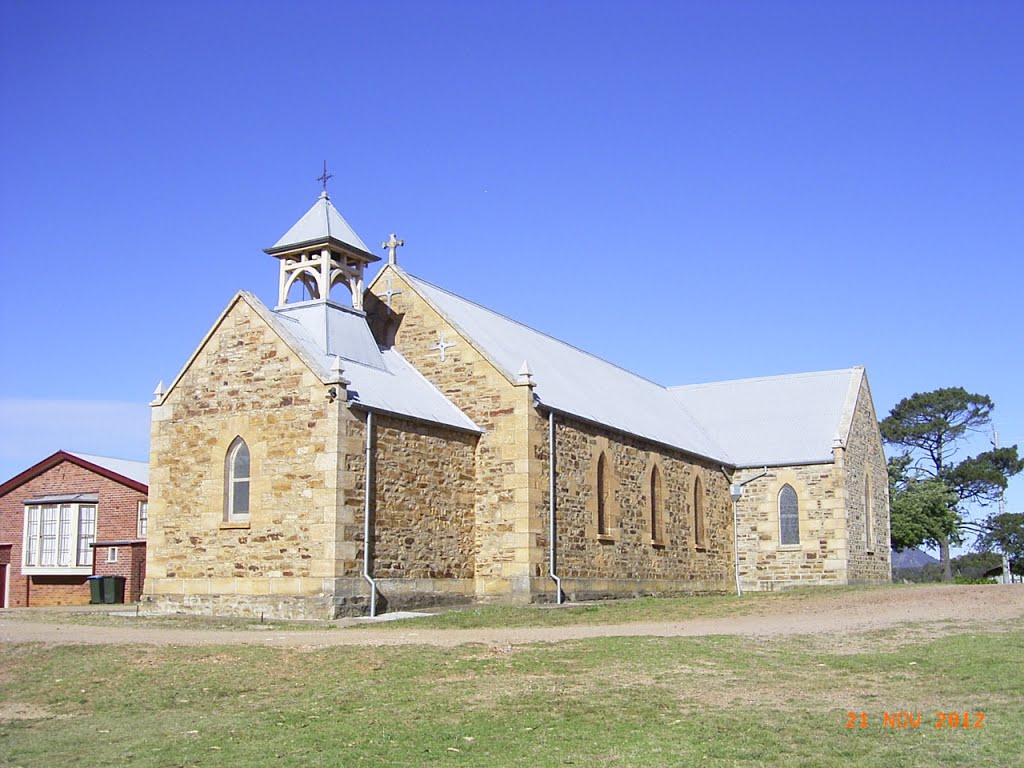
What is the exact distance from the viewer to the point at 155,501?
90.0 feet

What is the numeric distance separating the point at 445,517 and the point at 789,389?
23231 mm

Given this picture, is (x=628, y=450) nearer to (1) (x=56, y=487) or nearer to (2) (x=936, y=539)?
(1) (x=56, y=487)

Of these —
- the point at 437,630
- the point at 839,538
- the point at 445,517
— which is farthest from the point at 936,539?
the point at 437,630

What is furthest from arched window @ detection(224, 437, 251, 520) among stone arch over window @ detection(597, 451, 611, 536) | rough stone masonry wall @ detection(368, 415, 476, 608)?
stone arch over window @ detection(597, 451, 611, 536)

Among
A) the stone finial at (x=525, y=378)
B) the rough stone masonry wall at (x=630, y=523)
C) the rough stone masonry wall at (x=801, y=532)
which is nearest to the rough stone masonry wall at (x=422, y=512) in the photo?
the stone finial at (x=525, y=378)

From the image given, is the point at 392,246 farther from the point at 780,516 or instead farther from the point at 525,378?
the point at 780,516

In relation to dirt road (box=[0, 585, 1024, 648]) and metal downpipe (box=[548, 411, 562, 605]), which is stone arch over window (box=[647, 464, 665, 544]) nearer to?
metal downpipe (box=[548, 411, 562, 605])

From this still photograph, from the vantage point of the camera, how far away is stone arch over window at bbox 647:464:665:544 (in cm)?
3469

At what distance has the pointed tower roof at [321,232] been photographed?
29323mm

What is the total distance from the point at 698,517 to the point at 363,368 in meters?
15.2

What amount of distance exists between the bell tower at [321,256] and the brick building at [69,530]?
11.9m

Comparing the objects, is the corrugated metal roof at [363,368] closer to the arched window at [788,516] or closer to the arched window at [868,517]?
the arched window at [788,516]

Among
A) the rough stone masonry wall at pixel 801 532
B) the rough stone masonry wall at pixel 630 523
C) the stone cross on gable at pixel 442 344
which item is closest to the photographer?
the rough stone masonry wall at pixel 630 523

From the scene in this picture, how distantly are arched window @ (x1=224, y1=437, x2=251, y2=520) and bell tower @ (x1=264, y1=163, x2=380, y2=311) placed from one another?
4.80 meters
